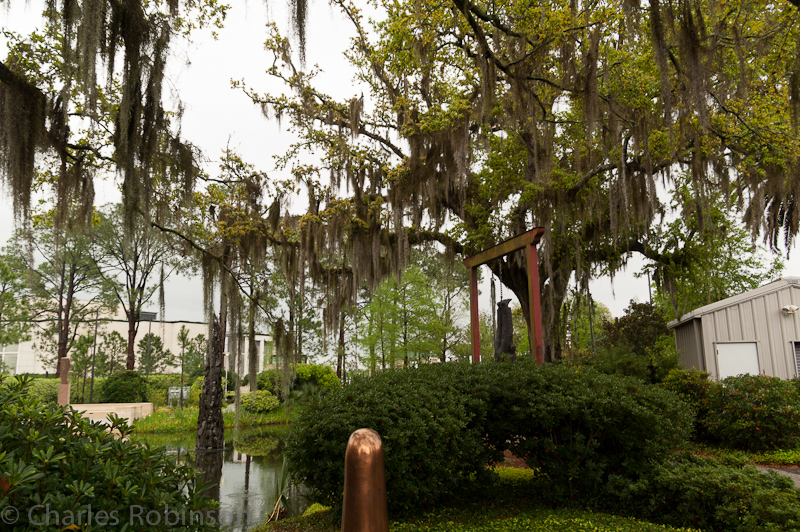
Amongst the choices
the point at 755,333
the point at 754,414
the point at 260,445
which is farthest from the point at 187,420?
the point at 755,333

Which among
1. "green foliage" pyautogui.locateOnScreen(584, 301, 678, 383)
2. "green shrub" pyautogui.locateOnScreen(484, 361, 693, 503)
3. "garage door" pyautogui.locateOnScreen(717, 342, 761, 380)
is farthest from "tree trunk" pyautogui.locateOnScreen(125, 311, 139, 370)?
"garage door" pyautogui.locateOnScreen(717, 342, 761, 380)

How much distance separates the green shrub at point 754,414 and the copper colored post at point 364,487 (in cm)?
957

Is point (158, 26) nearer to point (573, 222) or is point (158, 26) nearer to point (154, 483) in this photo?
point (154, 483)

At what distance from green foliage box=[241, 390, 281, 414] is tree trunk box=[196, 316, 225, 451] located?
6.12 meters

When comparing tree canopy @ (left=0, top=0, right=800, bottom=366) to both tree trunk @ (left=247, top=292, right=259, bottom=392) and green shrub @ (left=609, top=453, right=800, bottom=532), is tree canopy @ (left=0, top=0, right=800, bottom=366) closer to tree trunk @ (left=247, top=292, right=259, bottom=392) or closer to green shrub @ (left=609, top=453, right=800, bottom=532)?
tree trunk @ (left=247, top=292, right=259, bottom=392)

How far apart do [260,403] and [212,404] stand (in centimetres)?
673

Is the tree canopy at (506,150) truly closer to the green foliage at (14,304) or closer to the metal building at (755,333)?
the metal building at (755,333)

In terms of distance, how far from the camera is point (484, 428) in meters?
5.51

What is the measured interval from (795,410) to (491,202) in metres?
8.21

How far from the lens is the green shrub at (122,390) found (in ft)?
60.8

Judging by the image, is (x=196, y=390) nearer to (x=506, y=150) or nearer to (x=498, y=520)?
(x=506, y=150)

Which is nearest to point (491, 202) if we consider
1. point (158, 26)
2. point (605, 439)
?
point (605, 439)

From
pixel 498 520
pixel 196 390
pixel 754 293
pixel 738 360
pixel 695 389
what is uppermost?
pixel 754 293

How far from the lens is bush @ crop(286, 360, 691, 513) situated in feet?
15.0
